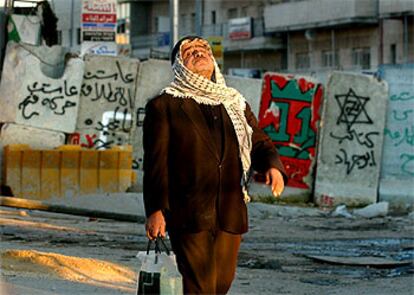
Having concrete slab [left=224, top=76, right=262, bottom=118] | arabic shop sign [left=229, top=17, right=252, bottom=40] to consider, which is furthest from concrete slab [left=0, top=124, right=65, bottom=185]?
arabic shop sign [left=229, top=17, right=252, bottom=40]

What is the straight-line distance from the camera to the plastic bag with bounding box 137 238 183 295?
21.5 ft

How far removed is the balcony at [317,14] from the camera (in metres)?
48.8

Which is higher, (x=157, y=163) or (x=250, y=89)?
(x=250, y=89)

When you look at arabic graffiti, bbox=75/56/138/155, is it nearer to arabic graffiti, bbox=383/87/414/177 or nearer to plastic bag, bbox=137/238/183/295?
arabic graffiti, bbox=383/87/414/177

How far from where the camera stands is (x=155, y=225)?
675 cm

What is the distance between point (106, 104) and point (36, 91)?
142 cm

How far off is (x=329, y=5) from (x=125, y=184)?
30735mm

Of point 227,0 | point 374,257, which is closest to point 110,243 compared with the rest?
point 374,257

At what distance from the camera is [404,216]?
21.3 m

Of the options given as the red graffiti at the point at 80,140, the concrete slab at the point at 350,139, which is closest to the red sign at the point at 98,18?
the red graffiti at the point at 80,140

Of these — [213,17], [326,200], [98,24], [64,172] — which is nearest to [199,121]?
[64,172]

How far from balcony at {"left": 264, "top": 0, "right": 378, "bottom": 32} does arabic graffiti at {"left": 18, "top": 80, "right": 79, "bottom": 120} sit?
27.1 m

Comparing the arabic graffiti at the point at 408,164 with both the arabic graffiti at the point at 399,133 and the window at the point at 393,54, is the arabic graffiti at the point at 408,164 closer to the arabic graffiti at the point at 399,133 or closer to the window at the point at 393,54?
the arabic graffiti at the point at 399,133

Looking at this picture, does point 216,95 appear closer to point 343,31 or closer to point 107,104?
point 107,104
